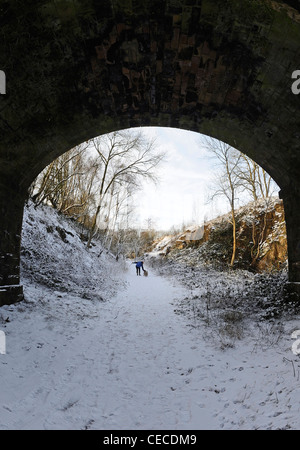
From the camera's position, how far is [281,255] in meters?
13.9

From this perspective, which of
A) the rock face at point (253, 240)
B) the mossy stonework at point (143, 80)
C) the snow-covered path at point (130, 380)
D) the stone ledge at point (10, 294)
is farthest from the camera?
the rock face at point (253, 240)

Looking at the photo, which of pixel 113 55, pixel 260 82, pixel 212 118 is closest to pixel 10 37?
pixel 113 55

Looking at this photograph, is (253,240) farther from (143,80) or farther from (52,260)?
(143,80)

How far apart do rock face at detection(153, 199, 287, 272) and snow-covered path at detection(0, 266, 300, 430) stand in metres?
10.2

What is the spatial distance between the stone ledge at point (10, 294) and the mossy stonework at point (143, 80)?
0.08 feet

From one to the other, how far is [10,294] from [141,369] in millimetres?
3482

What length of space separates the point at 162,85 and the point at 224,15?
61.8 inches

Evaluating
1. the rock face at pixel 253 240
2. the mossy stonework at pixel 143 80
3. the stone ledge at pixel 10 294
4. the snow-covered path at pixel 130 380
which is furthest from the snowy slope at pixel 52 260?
the rock face at pixel 253 240

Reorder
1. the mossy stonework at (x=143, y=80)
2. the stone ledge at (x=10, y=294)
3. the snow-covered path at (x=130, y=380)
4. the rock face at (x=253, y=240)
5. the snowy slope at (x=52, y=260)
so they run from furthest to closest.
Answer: the rock face at (x=253, y=240), the snowy slope at (x=52, y=260), the stone ledge at (x=10, y=294), the mossy stonework at (x=143, y=80), the snow-covered path at (x=130, y=380)

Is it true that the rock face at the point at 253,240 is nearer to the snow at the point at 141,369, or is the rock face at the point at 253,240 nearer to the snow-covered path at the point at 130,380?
the snow at the point at 141,369

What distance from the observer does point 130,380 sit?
336cm

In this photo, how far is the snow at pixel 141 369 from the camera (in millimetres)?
2510

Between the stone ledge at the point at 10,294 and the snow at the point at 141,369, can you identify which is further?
the stone ledge at the point at 10,294

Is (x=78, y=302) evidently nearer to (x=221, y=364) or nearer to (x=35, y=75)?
(x=221, y=364)
